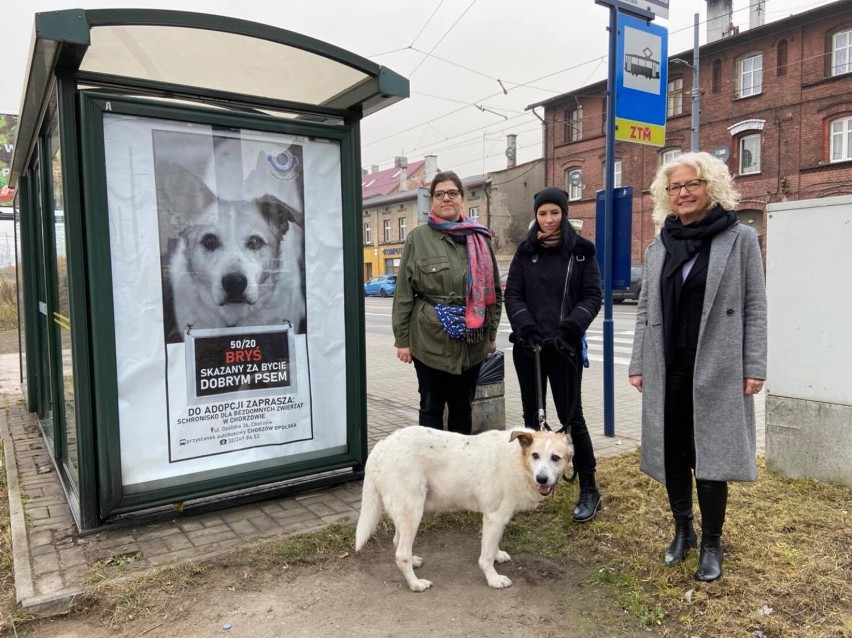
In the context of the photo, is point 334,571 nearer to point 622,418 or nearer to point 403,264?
point 403,264

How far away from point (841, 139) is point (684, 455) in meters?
27.6

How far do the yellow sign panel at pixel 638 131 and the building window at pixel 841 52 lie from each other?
24.7 metres

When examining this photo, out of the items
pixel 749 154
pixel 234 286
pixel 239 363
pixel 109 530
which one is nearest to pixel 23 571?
pixel 109 530

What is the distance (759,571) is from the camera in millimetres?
3305

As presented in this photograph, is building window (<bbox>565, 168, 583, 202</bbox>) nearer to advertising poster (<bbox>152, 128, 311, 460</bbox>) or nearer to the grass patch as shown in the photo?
the grass patch

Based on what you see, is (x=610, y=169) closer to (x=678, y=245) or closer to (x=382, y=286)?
(x=678, y=245)

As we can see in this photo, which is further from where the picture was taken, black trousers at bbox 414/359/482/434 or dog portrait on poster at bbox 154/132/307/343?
black trousers at bbox 414/359/482/434

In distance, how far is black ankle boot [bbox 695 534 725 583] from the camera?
320 centimetres

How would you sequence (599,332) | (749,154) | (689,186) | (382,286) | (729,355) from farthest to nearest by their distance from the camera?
(382,286), (749,154), (599,332), (689,186), (729,355)

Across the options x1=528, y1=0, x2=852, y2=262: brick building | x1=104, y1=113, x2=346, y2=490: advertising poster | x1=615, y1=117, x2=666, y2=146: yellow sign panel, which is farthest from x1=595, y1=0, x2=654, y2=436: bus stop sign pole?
x1=528, y1=0, x2=852, y2=262: brick building

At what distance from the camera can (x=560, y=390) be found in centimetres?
402

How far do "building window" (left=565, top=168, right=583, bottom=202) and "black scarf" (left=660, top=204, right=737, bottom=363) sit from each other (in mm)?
33108

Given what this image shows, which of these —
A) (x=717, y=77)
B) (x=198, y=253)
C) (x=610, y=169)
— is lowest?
(x=198, y=253)

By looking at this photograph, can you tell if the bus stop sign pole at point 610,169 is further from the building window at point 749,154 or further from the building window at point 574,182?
the building window at point 574,182
